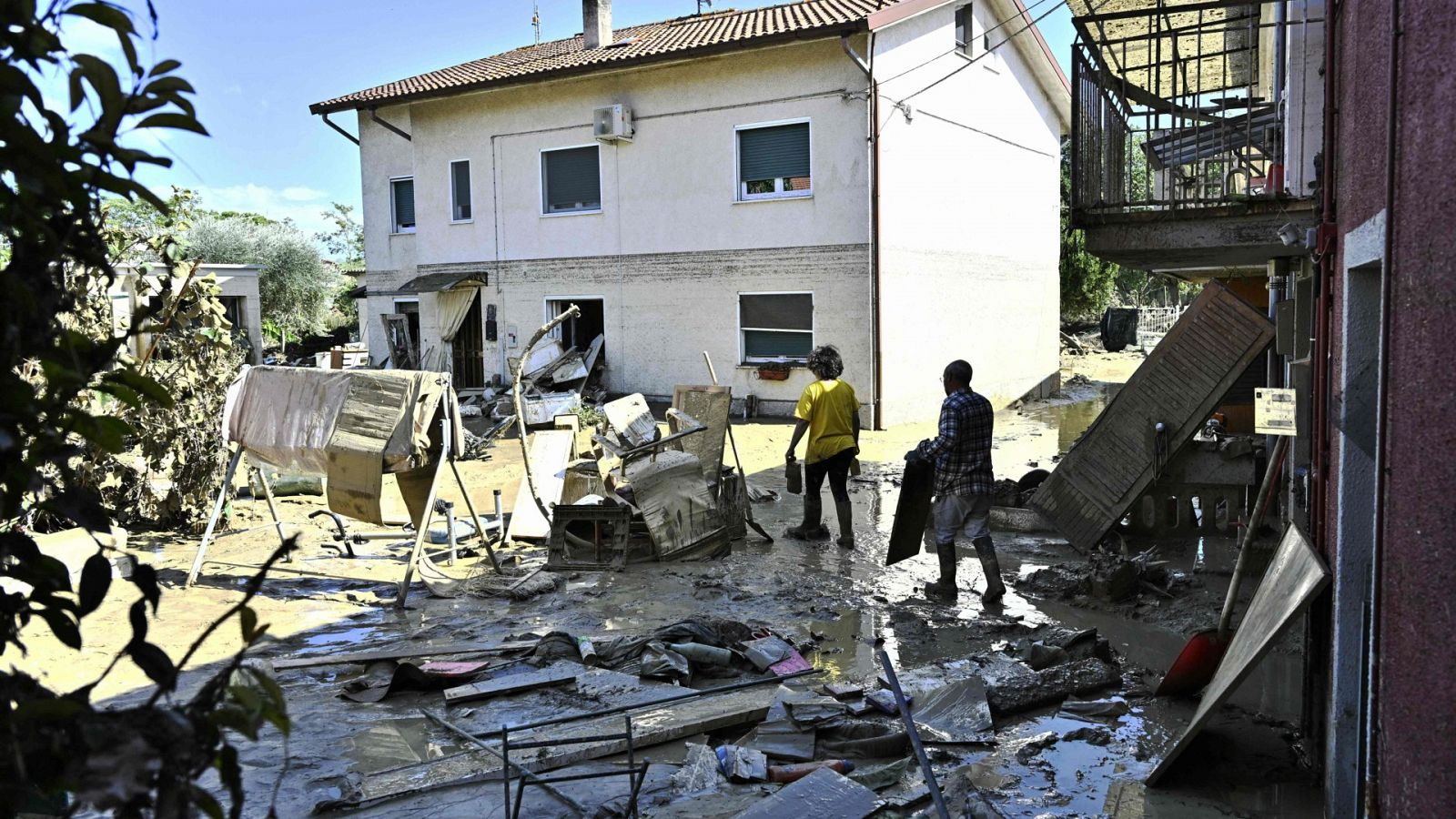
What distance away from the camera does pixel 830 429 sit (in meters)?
9.62

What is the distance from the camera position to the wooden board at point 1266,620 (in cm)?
432

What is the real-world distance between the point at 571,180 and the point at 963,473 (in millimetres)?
14739

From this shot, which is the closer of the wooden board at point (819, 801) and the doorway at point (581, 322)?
the wooden board at point (819, 801)

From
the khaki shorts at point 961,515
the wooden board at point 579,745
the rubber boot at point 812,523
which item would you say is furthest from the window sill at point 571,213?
the wooden board at point 579,745

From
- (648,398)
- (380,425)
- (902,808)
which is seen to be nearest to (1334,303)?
(902,808)

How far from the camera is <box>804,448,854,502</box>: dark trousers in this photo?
31.9ft

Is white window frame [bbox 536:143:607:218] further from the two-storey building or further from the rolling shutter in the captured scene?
the rolling shutter

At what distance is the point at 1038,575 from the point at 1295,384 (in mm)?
2576

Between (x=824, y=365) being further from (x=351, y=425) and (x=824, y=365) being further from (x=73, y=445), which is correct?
(x=73, y=445)

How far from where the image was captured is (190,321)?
33.6 ft

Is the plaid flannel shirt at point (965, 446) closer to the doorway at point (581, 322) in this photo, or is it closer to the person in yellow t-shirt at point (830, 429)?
the person in yellow t-shirt at point (830, 429)

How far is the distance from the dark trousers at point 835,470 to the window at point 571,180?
11.8 m

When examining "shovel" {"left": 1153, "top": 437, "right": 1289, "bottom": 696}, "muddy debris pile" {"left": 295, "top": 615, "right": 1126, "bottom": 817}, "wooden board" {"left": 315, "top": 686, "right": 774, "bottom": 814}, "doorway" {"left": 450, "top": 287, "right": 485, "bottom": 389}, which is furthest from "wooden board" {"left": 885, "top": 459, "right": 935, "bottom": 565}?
"doorway" {"left": 450, "top": 287, "right": 485, "bottom": 389}

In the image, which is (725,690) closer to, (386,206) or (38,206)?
(38,206)
